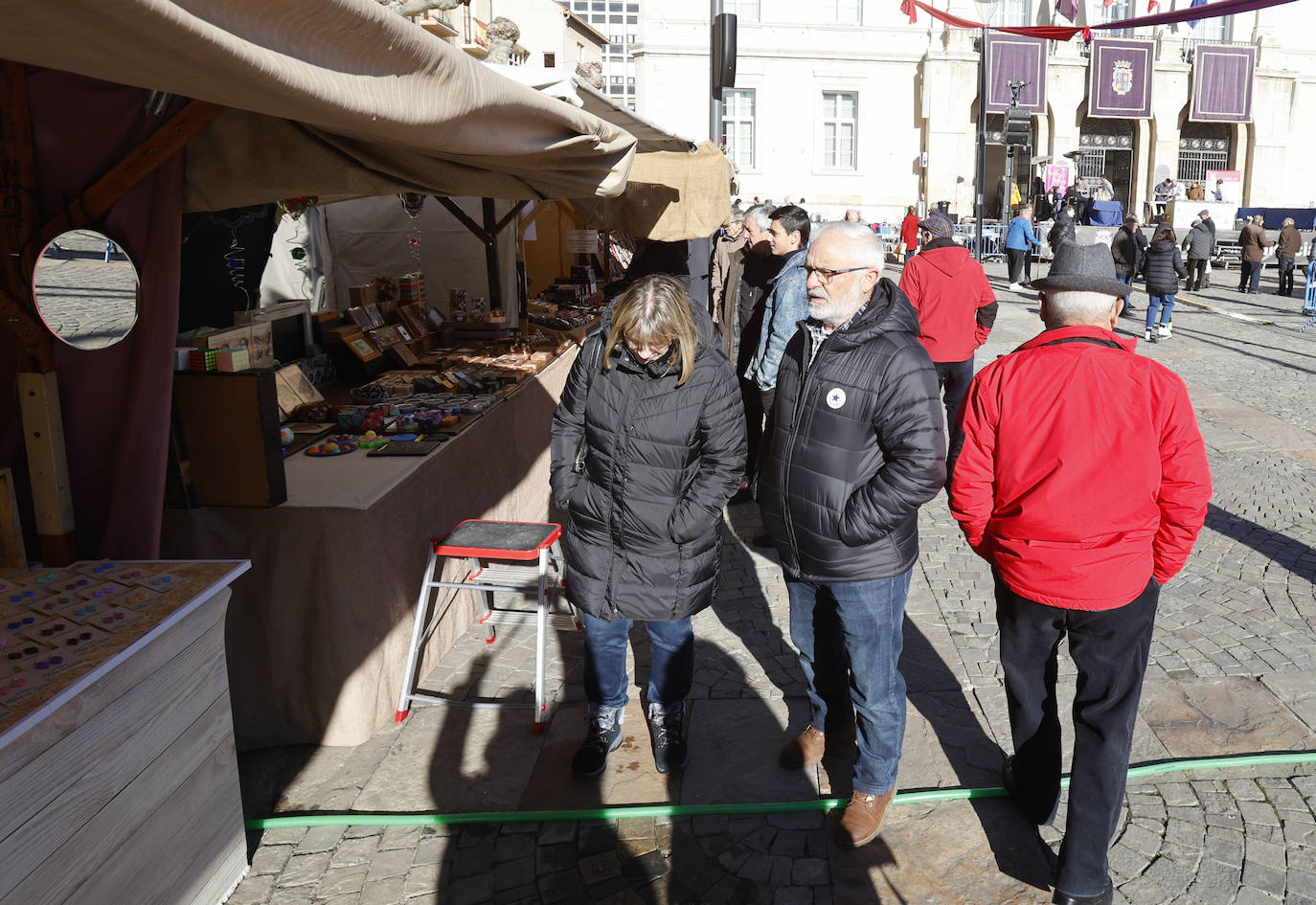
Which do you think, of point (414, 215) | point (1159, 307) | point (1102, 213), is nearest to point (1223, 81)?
point (1102, 213)

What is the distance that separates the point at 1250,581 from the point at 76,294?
5292 millimetres

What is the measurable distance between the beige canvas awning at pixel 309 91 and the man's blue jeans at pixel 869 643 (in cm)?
163

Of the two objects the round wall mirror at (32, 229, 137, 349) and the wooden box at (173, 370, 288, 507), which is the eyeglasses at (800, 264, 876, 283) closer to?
the wooden box at (173, 370, 288, 507)

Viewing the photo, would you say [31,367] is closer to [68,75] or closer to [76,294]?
[76,294]

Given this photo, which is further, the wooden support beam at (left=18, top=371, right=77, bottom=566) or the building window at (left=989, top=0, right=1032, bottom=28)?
the building window at (left=989, top=0, right=1032, bottom=28)

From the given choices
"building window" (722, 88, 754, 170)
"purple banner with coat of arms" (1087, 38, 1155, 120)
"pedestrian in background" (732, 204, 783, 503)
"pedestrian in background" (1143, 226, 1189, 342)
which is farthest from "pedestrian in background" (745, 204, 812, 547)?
"purple banner with coat of arms" (1087, 38, 1155, 120)

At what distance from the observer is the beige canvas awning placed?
143 cm

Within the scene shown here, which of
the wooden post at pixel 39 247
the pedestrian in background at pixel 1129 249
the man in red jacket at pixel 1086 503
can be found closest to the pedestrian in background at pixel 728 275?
the man in red jacket at pixel 1086 503

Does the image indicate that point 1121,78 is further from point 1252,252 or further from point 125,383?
point 125,383

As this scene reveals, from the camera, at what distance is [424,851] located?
9.86 ft

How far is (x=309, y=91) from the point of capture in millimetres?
1702

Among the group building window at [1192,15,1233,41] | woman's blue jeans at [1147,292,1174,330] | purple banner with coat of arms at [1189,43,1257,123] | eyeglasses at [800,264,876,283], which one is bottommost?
woman's blue jeans at [1147,292,1174,330]

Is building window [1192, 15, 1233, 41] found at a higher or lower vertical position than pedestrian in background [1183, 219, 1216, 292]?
higher

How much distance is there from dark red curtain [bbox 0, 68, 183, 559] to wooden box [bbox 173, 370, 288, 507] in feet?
1.07
